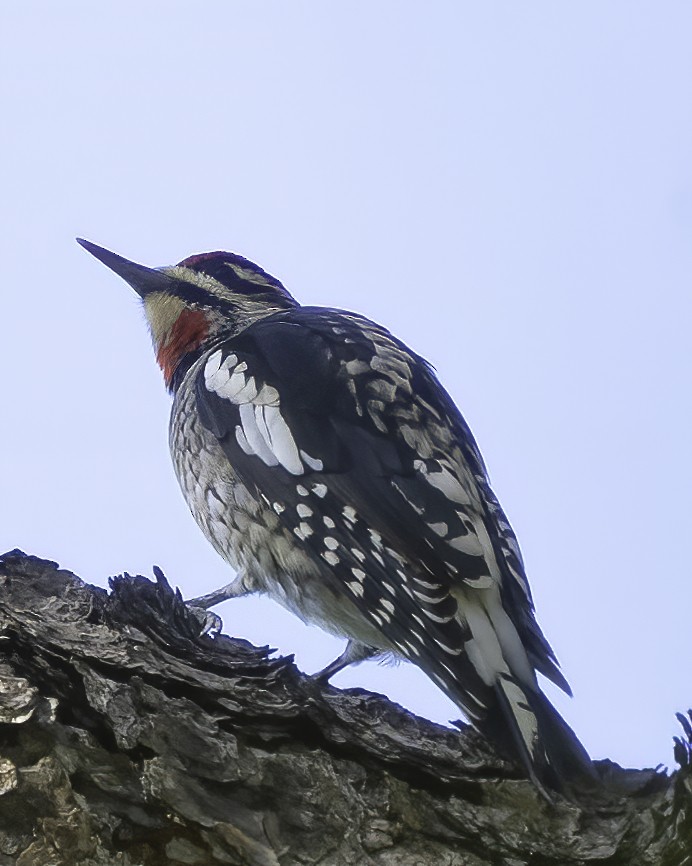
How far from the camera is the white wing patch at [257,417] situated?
3467mm

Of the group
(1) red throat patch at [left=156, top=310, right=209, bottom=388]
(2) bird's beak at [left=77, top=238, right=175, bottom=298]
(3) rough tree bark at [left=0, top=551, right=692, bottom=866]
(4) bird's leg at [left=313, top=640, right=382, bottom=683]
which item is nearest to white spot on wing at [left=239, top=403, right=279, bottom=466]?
(4) bird's leg at [left=313, top=640, right=382, bottom=683]

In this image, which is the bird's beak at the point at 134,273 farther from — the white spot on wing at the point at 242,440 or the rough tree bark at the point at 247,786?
the rough tree bark at the point at 247,786

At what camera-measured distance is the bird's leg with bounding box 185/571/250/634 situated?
12.2 feet

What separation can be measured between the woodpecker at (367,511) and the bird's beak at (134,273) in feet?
2.01

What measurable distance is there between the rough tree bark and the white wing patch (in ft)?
3.07

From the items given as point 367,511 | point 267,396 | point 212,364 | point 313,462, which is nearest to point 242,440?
point 267,396

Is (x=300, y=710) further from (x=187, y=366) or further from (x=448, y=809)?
(x=187, y=366)

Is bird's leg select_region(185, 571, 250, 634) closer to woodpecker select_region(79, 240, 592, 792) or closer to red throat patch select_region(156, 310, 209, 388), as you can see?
woodpecker select_region(79, 240, 592, 792)

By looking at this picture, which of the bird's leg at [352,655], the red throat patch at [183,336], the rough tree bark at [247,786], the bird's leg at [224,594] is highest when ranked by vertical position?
the red throat patch at [183,336]

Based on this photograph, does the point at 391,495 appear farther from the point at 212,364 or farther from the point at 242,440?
the point at 212,364

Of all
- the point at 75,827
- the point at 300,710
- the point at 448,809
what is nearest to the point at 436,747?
the point at 448,809

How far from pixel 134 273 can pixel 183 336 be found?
0.45 metres

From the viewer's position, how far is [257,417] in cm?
368

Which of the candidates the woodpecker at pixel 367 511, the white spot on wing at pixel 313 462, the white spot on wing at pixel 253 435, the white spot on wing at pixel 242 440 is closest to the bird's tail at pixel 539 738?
the woodpecker at pixel 367 511
